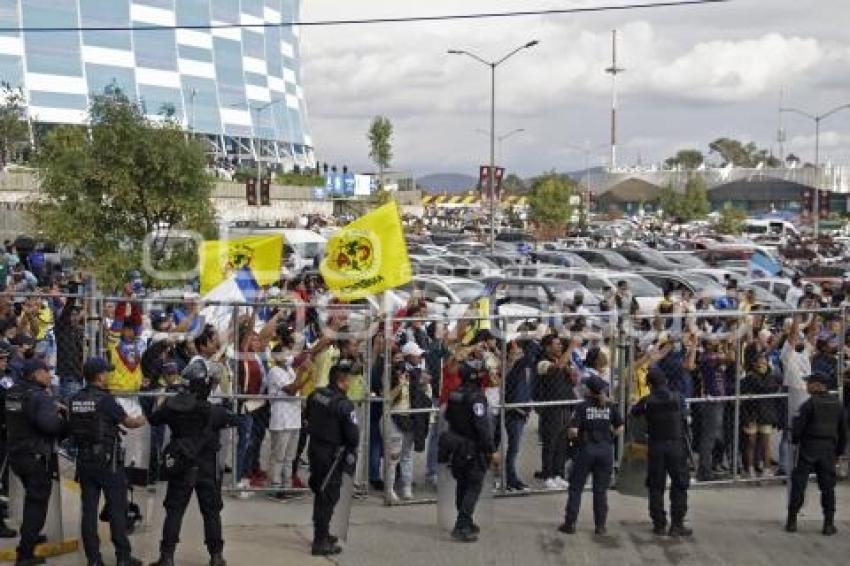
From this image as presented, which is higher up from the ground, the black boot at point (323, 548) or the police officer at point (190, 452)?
the police officer at point (190, 452)

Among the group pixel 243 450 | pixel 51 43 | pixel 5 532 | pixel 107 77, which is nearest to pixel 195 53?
pixel 107 77

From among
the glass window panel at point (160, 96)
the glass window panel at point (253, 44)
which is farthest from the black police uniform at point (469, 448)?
the glass window panel at point (253, 44)

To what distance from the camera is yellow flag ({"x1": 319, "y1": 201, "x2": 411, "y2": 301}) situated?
11250mm

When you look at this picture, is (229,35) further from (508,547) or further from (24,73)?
(508,547)

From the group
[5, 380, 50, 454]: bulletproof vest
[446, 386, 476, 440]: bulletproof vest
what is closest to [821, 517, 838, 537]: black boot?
[446, 386, 476, 440]: bulletproof vest

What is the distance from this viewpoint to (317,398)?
373 inches

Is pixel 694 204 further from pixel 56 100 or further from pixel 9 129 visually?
pixel 9 129

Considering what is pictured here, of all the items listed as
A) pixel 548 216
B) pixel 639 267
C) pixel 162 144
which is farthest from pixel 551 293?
pixel 548 216

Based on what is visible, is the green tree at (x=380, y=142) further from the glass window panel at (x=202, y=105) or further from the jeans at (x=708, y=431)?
the jeans at (x=708, y=431)

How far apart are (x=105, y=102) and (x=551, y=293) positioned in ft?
31.6

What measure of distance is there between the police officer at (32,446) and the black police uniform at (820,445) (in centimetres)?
644

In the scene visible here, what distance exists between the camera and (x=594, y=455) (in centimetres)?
1016

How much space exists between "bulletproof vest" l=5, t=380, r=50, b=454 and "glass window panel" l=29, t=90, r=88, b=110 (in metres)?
74.5

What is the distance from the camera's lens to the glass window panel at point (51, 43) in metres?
80.4
